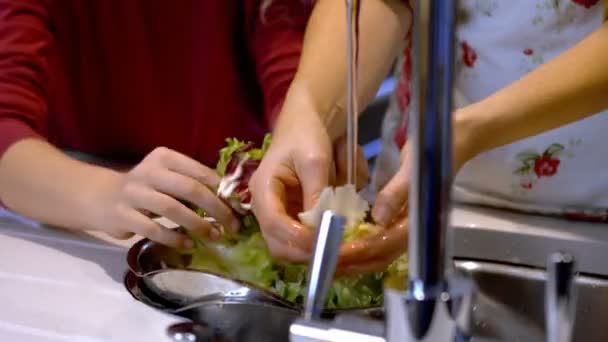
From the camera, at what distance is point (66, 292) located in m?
0.76

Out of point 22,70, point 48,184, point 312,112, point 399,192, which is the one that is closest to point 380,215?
point 399,192

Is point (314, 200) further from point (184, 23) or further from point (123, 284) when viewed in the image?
point (184, 23)

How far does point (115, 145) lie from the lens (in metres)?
1.16

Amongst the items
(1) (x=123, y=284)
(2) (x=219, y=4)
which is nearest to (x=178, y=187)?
(1) (x=123, y=284)

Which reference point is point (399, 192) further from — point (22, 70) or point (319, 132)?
point (22, 70)

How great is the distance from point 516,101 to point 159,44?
1.89 feet

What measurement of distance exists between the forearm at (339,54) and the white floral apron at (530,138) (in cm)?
5

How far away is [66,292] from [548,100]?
48cm

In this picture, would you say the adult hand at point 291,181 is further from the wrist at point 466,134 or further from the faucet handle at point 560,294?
the faucet handle at point 560,294

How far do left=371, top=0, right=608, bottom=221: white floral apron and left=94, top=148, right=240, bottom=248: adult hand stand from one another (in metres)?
0.27

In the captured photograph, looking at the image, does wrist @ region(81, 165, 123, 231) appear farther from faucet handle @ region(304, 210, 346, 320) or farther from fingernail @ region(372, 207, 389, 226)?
faucet handle @ region(304, 210, 346, 320)

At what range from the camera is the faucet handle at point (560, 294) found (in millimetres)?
450

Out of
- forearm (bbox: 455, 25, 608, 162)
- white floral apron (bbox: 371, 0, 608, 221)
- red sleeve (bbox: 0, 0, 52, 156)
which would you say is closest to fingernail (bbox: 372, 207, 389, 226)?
forearm (bbox: 455, 25, 608, 162)

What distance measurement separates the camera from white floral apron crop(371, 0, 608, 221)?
2.80 ft
